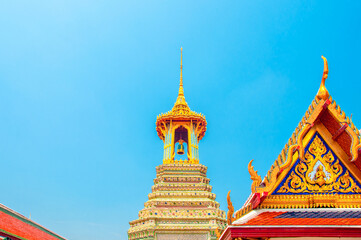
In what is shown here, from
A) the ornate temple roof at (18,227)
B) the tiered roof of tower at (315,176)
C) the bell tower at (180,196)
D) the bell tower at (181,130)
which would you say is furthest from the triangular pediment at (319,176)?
the bell tower at (181,130)

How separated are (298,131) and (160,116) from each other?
26433 mm

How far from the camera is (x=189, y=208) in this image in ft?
88.5

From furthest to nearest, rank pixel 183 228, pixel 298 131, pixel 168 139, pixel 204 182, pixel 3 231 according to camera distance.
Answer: pixel 168 139 < pixel 204 182 < pixel 183 228 < pixel 3 231 < pixel 298 131

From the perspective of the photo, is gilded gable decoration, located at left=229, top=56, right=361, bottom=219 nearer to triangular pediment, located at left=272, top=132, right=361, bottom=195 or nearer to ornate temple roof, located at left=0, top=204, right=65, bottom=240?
triangular pediment, located at left=272, top=132, right=361, bottom=195

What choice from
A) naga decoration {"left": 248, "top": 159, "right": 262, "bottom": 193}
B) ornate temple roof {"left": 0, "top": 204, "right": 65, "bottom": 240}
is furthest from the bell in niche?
naga decoration {"left": 248, "top": 159, "right": 262, "bottom": 193}

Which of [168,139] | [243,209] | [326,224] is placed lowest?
[326,224]

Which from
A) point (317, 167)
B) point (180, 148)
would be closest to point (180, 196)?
point (180, 148)

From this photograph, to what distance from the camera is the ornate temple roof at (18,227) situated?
1015 centimetres

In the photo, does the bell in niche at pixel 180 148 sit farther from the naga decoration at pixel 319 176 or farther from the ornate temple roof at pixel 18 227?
→ the naga decoration at pixel 319 176

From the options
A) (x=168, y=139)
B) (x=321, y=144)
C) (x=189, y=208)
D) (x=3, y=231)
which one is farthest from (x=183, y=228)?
(x=321, y=144)

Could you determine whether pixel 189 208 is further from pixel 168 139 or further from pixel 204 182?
Result: pixel 168 139

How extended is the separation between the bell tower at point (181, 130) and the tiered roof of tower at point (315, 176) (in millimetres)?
24530

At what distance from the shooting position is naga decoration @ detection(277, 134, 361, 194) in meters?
6.80

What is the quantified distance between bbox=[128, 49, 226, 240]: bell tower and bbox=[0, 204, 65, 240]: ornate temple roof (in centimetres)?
1031
